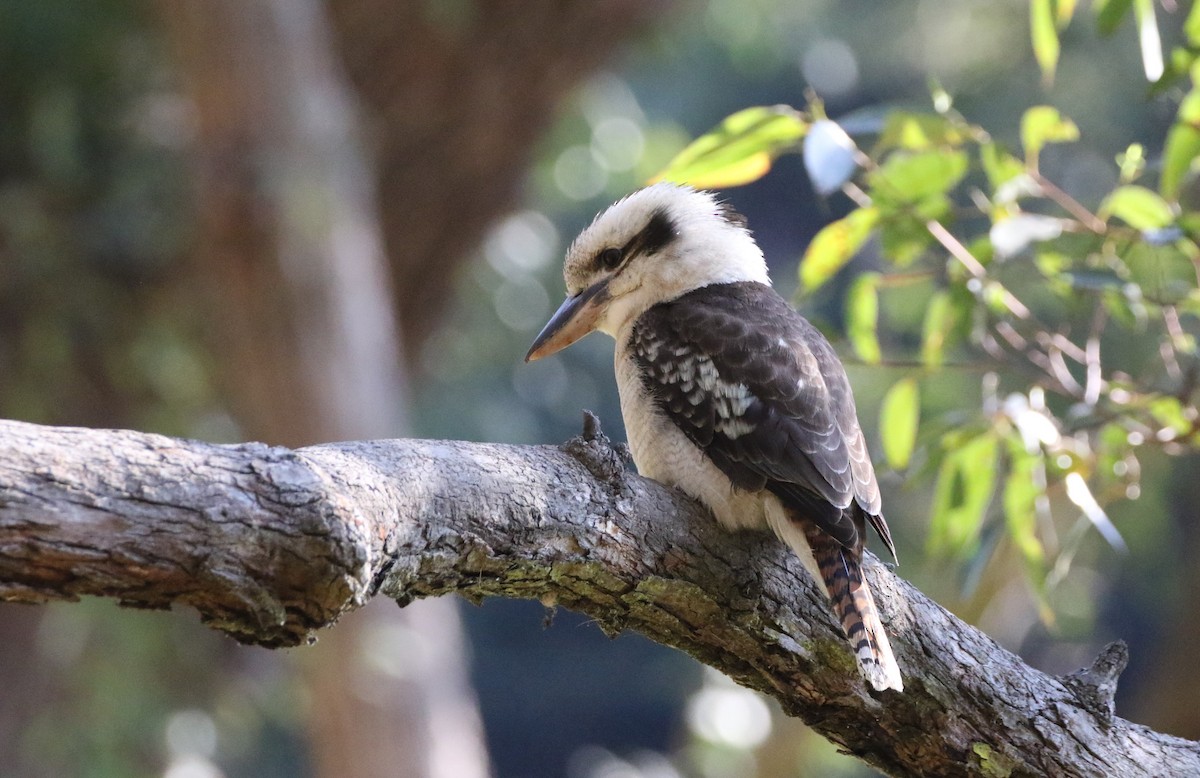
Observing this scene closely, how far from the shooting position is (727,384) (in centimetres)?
190

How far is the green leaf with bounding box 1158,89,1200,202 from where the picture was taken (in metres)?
1.83

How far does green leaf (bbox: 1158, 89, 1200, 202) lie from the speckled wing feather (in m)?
0.51

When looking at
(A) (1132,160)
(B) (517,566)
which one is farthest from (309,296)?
(B) (517,566)

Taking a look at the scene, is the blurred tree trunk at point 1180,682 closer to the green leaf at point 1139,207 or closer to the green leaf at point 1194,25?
the green leaf at point 1139,207

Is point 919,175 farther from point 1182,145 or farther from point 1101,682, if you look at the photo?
point 1101,682

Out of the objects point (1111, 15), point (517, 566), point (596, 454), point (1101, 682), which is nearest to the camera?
point (517, 566)

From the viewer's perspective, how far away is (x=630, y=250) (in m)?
2.28

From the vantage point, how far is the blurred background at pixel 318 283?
4.28 metres

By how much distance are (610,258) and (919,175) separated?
0.53 meters

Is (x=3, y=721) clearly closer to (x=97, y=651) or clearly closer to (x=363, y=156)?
(x=97, y=651)

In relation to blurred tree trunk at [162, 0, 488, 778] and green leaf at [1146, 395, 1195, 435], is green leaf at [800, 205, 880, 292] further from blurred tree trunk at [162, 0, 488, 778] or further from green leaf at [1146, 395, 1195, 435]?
blurred tree trunk at [162, 0, 488, 778]

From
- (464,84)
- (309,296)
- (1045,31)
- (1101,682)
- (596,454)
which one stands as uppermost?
(464,84)

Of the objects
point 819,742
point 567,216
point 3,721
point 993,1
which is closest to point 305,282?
point 3,721

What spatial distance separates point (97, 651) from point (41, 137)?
6.09 ft
